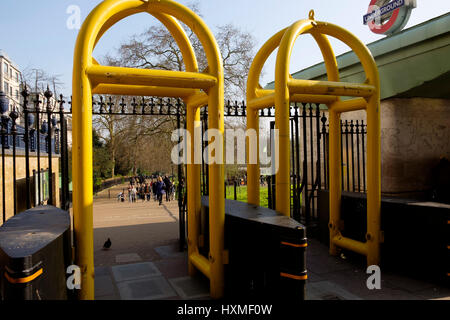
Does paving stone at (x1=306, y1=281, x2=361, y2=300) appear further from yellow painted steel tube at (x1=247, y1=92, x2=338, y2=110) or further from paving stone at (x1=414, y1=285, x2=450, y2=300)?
yellow painted steel tube at (x1=247, y1=92, x2=338, y2=110)

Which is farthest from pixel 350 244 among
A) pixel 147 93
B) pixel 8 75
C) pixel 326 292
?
pixel 8 75

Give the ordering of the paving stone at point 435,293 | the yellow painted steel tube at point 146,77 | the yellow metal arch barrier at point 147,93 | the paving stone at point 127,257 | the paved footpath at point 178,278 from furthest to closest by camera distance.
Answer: the paving stone at point 127,257 < the paved footpath at point 178,278 < the paving stone at point 435,293 < the yellow painted steel tube at point 146,77 < the yellow metal arch barrier at point 147,93

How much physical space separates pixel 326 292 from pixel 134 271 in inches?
123

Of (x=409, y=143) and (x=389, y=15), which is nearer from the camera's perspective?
(x=409, y=143)

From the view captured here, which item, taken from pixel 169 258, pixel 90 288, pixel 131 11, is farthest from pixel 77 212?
pixel 169 258

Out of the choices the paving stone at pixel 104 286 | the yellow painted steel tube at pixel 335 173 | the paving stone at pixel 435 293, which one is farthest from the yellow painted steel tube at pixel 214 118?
the yellow painted steel tube at pixel 335 173

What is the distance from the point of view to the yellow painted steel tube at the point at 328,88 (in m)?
4.90

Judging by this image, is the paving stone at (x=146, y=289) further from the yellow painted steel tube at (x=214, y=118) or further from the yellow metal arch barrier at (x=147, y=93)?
the yellow painted steel tube at (x=214, y=118)

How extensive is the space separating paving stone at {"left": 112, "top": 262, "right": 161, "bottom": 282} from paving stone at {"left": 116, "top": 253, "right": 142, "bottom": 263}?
30 centimetres

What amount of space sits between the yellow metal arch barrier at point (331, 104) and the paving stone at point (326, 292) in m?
1.04

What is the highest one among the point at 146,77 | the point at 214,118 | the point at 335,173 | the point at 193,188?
the point at 146,77

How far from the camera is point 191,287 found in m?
4.93

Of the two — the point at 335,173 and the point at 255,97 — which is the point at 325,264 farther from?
the point at 255,97

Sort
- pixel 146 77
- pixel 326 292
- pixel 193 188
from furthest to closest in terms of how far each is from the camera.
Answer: pixel 193 188 → pixel 326 292 → pixel 146 77
